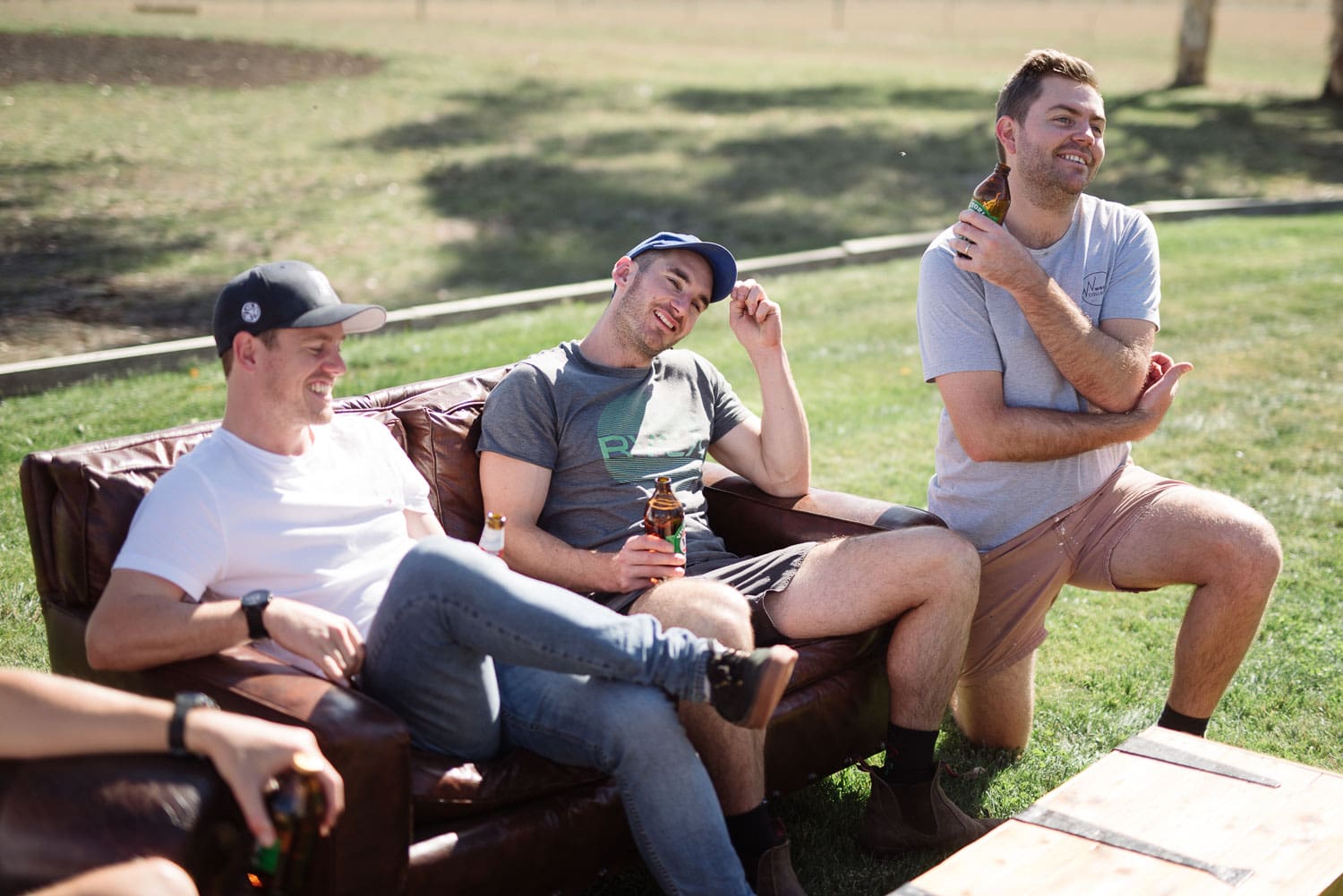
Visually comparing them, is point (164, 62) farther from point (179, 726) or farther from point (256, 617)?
point (179, 726)

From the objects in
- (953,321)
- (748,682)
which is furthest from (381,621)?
(953,321)

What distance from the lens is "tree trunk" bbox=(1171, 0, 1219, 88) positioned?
21.7m

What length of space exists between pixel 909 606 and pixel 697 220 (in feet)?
34.6

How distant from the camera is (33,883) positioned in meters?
2.21

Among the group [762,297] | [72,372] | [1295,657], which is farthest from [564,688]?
[72,372]

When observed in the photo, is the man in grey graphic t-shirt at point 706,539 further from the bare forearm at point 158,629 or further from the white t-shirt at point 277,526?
the bare forearm at point 158,629

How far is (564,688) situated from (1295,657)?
127 inches

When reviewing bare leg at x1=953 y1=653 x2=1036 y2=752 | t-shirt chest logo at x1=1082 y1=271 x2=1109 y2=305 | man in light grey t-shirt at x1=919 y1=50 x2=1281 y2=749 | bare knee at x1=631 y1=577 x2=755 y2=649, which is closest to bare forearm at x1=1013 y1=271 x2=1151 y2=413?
man in light grey t-shirt at x1=919 y1=50 x2=1281 y2=749

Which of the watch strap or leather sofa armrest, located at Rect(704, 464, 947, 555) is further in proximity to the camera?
leather sofa armrest, located at Rect(704, 464, 947, 555)

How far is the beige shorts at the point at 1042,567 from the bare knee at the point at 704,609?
98 cm

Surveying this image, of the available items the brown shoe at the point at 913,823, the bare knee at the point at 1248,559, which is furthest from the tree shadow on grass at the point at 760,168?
the bare knee at the point at 1248,559

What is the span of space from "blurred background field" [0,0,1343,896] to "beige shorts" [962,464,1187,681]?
1.56 feet

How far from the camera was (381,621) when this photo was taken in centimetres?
304

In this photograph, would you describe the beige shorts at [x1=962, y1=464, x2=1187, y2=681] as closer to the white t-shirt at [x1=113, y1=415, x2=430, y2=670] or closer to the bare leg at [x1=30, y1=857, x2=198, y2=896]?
the white t-shirt at [x1=113, y1=415, x2=430, y2=670]
